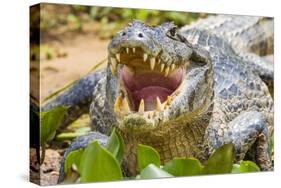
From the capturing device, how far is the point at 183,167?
4137mm

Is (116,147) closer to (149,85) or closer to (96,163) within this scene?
(96,163)

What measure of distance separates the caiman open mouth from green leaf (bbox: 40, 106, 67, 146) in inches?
19.1

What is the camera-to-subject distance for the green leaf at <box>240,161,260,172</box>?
4.93 m

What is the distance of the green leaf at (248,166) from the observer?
4934 millimetres

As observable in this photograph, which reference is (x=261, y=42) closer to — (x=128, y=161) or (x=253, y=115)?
(x=253, y=115)

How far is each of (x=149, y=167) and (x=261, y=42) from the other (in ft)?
7.21

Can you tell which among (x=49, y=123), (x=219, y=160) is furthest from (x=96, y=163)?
(x=49, y=123)

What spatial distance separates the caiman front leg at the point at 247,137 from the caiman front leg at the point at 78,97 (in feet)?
3.08

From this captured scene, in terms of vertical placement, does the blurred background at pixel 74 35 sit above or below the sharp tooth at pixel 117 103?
above

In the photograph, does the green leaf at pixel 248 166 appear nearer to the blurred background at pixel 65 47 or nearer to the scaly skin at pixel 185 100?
the scaly skin at pixel 185 100

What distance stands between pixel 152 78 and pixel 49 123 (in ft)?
2.38

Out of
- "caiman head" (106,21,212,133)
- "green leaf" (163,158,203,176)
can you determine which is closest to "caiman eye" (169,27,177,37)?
"caiman head" (106,21,212,133)

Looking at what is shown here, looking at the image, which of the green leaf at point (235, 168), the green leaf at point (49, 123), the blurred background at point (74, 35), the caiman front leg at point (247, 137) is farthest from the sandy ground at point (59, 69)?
the green leaf at point (235, 168)

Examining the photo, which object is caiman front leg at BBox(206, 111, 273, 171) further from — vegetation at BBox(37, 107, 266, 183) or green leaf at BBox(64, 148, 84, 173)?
green leaf at BBox(64, 148, 84, 173)
